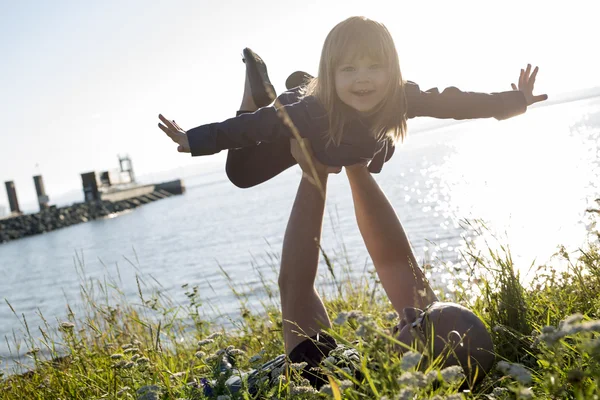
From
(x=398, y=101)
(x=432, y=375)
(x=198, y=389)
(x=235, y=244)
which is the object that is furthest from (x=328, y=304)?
(x=235, y=244)

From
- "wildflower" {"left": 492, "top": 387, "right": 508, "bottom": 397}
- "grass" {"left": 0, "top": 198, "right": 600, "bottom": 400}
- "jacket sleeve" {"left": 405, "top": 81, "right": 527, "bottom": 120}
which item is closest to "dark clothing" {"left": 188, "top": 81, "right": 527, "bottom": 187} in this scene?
"jacket sleeve" {"left": 405, "top": 81, "right": 527, "bottom": 120}

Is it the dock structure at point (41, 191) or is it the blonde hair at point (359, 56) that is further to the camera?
the dock structure at point (41, 191)

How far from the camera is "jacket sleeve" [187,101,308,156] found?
2496 mm

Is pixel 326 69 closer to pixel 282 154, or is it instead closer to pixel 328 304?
pixel 282 154

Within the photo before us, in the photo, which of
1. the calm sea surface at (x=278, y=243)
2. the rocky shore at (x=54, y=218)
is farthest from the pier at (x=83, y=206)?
the calm sea surface at (x=278, y=243)

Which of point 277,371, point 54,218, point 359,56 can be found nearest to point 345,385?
point 277,371

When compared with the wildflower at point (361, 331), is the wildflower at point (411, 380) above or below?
below

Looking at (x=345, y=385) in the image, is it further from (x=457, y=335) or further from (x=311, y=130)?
(x=311, y=130)

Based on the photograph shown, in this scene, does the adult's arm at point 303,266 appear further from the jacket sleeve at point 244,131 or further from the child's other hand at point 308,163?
the jacket sleeve at point 244,131

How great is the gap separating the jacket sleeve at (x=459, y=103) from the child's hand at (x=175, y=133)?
3.50 feet

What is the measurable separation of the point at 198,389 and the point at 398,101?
1.53 metres

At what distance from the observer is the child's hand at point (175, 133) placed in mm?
2645

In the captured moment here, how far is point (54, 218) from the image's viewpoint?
1781 inches

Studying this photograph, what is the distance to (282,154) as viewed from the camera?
297 cm
